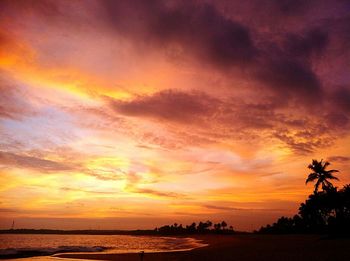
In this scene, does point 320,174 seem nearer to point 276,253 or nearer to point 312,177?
point 312,177

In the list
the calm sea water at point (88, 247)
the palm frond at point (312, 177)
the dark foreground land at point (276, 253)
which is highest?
the palm frond at point (312, 177)

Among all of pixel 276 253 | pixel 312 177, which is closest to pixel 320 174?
pixel 312 177

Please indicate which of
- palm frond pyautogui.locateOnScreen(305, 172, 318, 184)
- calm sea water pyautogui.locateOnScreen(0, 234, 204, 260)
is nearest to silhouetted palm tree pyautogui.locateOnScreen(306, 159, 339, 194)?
palm frond pyautogui.locateOnScreen(305, 172, 318, 184)

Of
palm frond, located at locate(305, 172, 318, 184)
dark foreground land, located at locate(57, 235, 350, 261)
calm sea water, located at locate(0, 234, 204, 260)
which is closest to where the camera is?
dark foreground land, located at locate(57, 235, 350, 261)

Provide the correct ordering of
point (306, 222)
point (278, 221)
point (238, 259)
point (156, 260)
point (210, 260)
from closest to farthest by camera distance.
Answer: point (238, 259), point (210, 260), point (156, 260), point (306, 222), point (278, 221)

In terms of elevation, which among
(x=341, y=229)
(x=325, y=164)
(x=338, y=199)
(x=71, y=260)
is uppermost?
(x=325, y=164)

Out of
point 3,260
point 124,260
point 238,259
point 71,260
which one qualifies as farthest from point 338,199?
point 3,260

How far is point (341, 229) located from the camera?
45.6 metres

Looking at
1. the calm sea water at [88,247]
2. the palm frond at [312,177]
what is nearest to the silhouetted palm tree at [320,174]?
the palm frond at [312,177]

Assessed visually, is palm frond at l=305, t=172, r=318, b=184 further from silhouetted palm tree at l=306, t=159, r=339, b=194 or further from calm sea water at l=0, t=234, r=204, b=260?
calm sea water at l=0, t=234, r=204, b=260

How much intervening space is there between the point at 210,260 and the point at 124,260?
11.0 meters

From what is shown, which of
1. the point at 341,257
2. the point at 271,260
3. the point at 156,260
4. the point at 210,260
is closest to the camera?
the point at 341,257

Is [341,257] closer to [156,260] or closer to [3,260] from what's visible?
[156,260]

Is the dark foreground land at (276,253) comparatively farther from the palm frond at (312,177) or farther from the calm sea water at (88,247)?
the calm sea water at (88,247)
